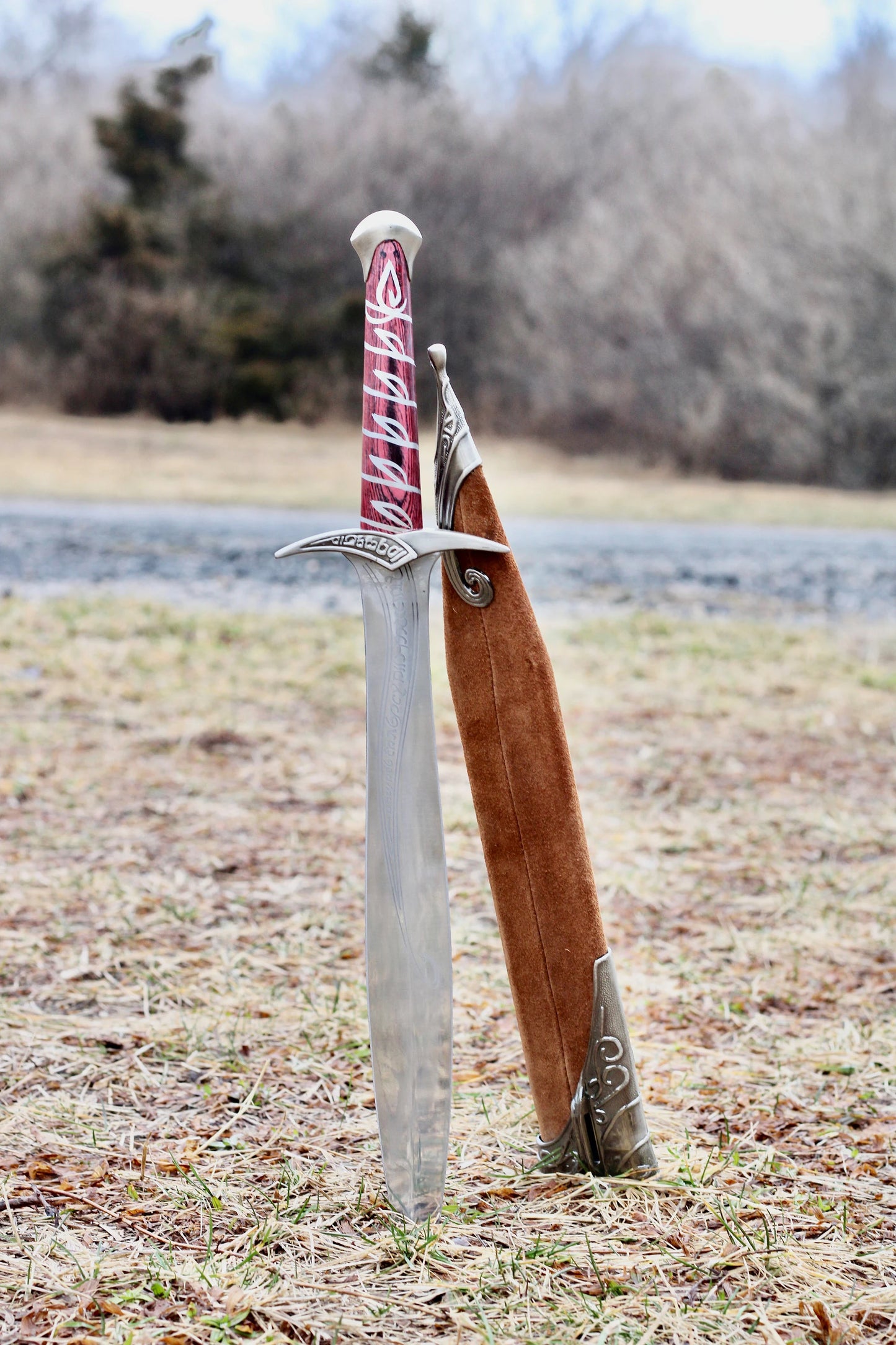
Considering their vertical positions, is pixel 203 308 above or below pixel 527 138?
below

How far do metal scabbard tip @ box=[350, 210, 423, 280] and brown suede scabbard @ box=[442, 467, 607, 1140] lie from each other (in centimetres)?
24

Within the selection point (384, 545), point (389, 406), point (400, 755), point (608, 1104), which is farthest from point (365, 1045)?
point (389, 406)

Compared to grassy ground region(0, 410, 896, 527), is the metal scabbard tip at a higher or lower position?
lower

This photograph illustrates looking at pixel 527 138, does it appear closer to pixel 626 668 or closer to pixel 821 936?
pixel 626 668

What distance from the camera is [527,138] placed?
7.87m

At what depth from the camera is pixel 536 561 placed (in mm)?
5895

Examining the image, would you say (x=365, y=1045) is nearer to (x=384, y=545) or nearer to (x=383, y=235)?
(x=384, y=545)

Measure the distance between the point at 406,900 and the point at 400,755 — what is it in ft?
0.49

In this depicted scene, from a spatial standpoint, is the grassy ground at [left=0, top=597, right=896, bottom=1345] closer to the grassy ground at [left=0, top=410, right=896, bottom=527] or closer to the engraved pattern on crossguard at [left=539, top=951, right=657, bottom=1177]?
the engraved pattern on crossguard at [left=539, top=951, right=657, bottom=1177]

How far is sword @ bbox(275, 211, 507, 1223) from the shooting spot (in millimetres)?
1146


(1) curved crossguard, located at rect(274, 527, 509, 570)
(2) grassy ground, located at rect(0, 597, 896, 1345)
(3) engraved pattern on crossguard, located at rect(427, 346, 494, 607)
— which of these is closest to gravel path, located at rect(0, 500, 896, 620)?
(2) grassy ground, located at rect(0, 597, 896, 1345)

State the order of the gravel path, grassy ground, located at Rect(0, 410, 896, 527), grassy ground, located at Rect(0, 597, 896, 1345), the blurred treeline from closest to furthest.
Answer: grassy ground, located at Rect(0, 597, 896, 1345), the gravel path, grassy ground, located at Rect(0, 410, 896, 527), the blurred treeline

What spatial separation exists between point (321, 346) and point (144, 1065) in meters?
6.27

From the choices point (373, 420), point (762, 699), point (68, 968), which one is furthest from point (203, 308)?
point (373, 420)
